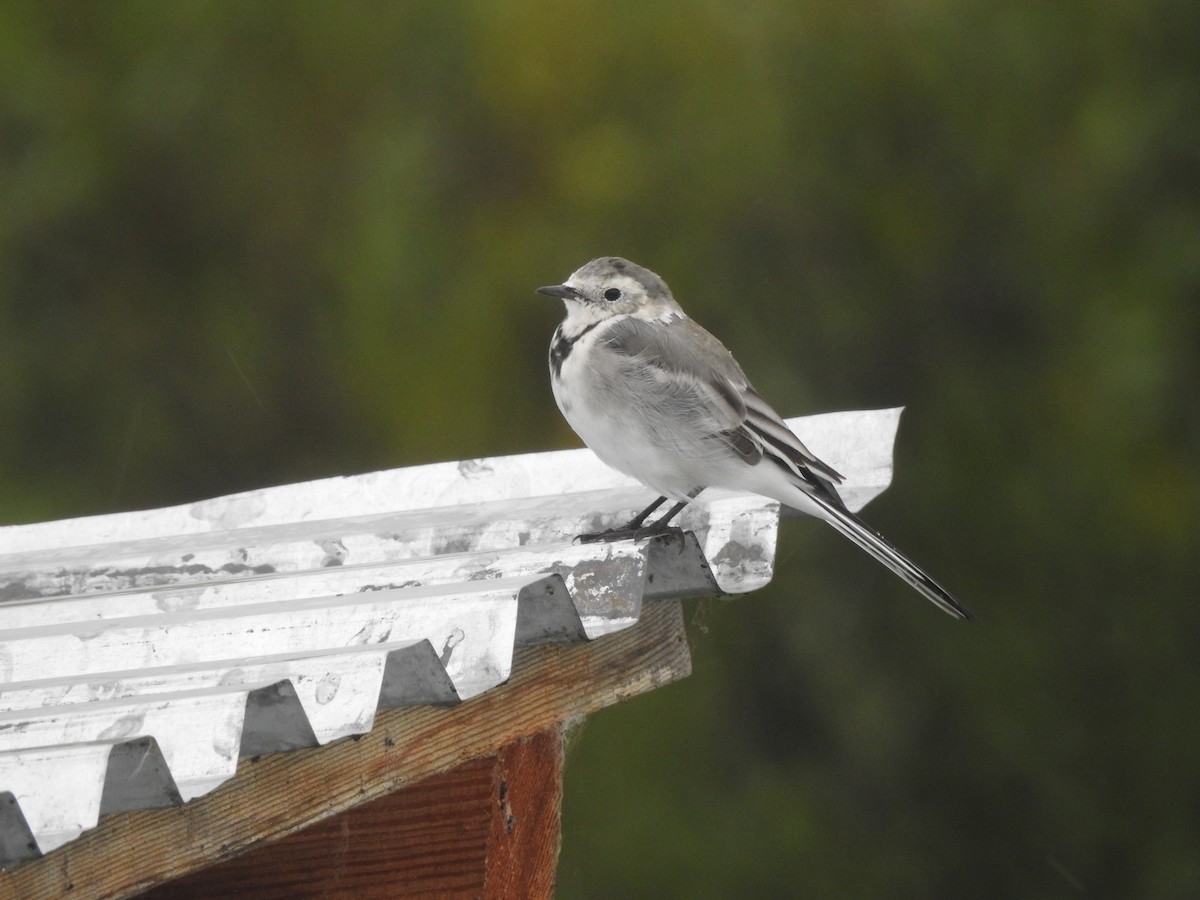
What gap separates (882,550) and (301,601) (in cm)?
128

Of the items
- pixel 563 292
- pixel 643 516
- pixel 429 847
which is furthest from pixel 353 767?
pixel 563 292

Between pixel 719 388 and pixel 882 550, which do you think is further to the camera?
pixel 719 388

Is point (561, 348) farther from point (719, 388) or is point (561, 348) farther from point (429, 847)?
point (429, 847)

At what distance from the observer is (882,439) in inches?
158

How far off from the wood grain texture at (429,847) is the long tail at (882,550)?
0.82 metres

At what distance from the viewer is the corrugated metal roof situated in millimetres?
2133

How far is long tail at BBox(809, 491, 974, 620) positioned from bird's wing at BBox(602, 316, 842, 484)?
0.07 metres

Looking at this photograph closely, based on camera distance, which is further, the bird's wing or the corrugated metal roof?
the bird's wing

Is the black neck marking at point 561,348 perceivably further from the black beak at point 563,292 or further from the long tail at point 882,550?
the long tail at point 882,550

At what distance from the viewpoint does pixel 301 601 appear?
3033 millimetres

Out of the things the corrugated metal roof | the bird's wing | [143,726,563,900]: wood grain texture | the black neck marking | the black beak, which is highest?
the black beak

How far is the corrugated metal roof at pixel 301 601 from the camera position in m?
2.13

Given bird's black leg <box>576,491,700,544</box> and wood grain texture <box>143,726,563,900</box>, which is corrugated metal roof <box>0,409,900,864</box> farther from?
wood grain texture <box>143,726,563,900</box>

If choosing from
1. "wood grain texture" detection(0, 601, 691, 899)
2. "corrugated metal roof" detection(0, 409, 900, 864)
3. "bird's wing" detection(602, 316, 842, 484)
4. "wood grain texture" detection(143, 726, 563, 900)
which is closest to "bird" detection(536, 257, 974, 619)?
"bird's wing" detection(602, 316, 842, 484)
